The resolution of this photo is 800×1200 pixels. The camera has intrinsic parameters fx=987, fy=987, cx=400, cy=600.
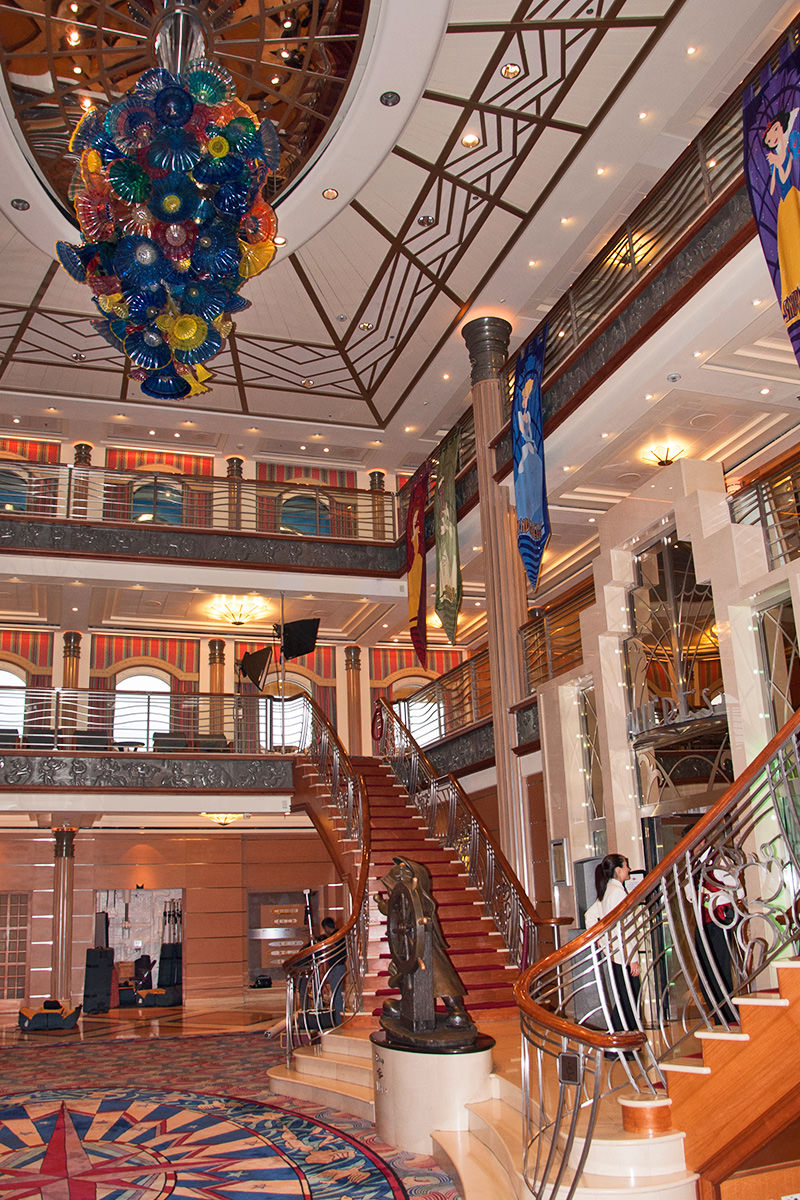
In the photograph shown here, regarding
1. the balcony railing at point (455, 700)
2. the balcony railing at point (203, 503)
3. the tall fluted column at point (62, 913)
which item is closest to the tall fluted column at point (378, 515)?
the balcony railing at point (203, 503)

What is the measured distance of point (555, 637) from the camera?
11.3 m

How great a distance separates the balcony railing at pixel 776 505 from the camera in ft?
24.3

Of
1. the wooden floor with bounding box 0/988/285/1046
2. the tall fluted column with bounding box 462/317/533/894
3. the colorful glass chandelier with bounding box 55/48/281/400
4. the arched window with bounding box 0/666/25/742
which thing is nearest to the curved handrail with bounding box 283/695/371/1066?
the tall fluted column with bounding box 462/317/533/894

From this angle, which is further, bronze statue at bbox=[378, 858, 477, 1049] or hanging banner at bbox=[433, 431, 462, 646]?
hanging banner at bbox=[433, 431, 462, 646]

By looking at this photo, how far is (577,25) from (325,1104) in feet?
31.6

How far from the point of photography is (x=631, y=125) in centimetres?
1032

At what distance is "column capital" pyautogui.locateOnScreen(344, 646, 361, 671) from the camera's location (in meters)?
Answer: 18.9

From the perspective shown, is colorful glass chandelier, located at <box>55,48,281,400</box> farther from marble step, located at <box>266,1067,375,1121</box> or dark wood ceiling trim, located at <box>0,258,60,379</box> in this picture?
marble step, located at <box>266,1067,375,1121</box>

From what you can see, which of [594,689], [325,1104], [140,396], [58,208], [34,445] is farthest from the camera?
[34,445]

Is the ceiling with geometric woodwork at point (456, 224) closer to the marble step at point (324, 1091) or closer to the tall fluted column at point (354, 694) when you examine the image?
the tall fluted column at point (354, 694)

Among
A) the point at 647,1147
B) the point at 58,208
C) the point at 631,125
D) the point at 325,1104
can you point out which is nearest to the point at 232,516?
the point at 58,208

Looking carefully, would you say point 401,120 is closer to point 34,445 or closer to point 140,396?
point 140,396

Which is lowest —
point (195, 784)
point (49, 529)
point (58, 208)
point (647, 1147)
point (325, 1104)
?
point (325, 1104)

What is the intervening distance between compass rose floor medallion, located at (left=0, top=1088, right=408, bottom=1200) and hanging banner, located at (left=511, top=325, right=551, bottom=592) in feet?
19.5
